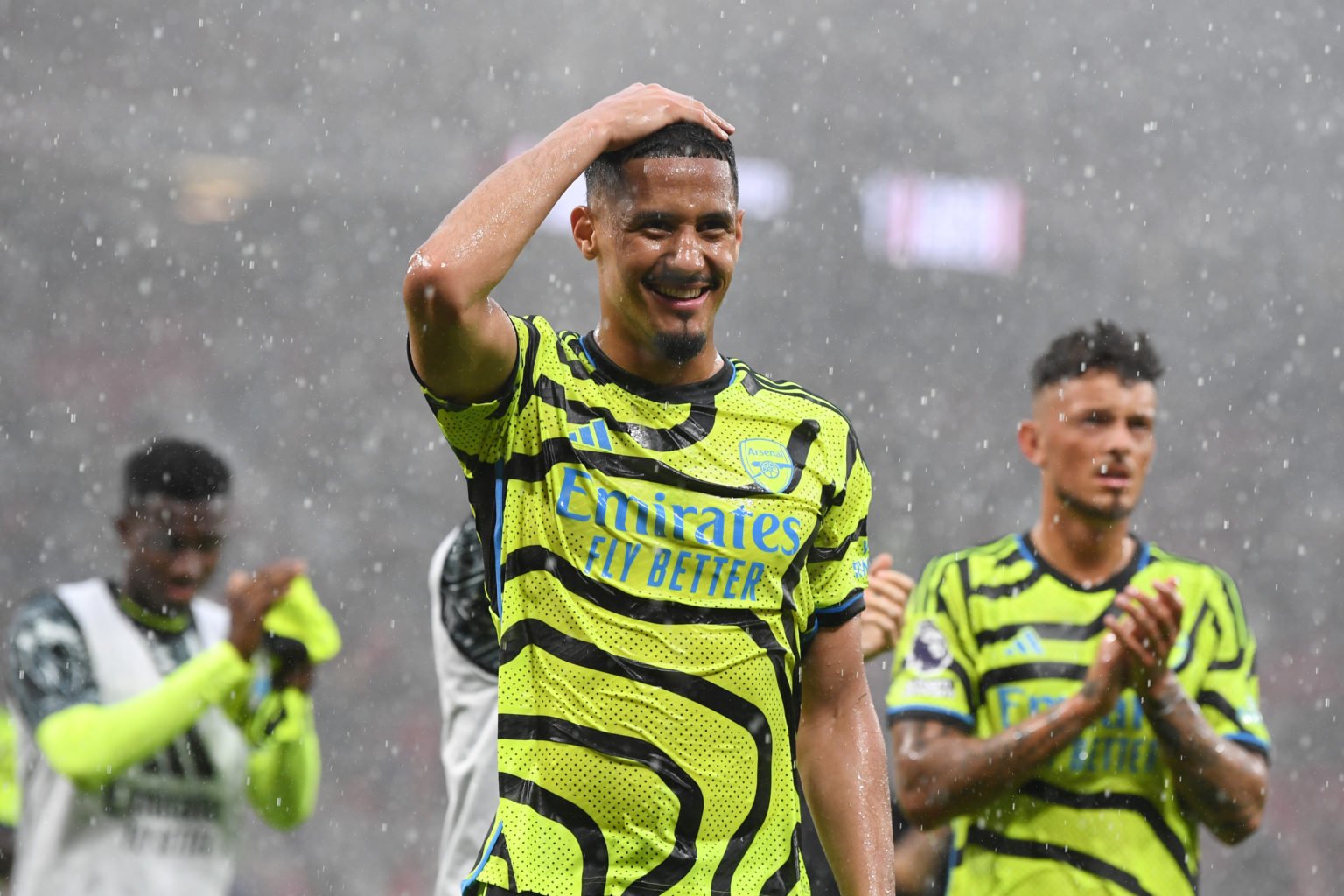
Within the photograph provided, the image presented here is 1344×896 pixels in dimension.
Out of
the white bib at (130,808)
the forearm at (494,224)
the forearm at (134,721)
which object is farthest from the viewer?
the white bib at (130,808)

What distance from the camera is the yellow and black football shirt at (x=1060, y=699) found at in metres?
3.43

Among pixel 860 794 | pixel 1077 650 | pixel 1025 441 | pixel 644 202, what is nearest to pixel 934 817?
pixel 1077 650

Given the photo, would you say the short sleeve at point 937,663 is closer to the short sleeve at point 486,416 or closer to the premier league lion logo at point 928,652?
the premier league lion logo at point 928,652

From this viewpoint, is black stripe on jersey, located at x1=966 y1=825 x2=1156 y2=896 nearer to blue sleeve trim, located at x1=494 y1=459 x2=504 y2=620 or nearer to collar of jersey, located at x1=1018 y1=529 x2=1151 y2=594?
collar of jersey, located at x1=1018 y1=529 x2=1151 y2=594

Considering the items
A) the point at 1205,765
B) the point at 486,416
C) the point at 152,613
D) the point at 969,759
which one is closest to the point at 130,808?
the point at 152,613

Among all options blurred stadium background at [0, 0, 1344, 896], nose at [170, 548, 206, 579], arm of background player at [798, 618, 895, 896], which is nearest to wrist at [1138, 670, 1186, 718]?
arm of background player at [798, 618, 895, 896]

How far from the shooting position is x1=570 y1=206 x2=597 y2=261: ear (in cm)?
238

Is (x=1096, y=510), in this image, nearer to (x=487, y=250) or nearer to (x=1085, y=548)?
(x=1085, y=548)

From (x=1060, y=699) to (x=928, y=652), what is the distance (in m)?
0.29

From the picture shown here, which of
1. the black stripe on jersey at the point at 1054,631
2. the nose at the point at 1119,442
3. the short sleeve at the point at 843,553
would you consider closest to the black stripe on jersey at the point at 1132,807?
the black stripe on jersey at the point at 1054,631

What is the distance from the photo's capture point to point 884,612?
3619mm

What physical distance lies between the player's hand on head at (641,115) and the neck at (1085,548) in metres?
1.74

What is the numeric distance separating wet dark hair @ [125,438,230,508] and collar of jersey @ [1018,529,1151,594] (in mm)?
2099

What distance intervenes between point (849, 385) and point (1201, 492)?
3.01 metres
